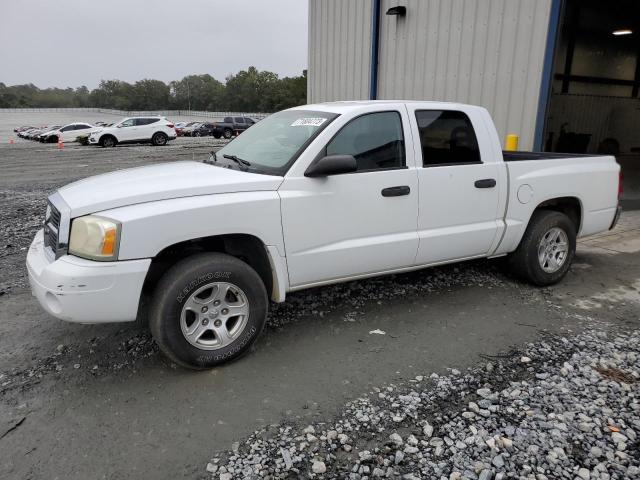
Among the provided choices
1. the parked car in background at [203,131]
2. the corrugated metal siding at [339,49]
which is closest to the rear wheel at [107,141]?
the parked car in background at [203,131]

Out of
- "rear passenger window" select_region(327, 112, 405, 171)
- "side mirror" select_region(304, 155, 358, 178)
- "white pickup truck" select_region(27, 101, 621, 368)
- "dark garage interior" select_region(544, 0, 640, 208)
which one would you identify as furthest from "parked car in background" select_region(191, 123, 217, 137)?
"side mirror" select_region(304, 155, 358, 178)

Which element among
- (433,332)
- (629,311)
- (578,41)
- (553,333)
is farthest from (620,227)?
(578,41)

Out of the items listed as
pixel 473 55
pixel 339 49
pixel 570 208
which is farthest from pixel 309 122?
pixel 339 49

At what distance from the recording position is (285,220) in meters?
3.29

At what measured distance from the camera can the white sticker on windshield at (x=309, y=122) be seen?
12.0 feet

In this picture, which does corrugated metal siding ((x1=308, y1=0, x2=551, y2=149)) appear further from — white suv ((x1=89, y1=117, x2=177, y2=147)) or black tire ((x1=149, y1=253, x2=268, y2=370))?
white suv ((x1=89, y1=117, x2=177, y2=147))

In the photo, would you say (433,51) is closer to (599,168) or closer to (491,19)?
(491,19)

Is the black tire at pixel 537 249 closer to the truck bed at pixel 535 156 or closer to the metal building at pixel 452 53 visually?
the truck bed at pixel 535 156

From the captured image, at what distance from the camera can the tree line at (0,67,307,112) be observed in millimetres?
98581

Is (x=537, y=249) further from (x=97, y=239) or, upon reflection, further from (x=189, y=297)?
(x=97, y=239)

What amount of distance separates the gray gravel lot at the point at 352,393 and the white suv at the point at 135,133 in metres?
24.7

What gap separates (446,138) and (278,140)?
1491mm

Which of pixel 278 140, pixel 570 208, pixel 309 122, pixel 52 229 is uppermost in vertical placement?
pixel 309 122

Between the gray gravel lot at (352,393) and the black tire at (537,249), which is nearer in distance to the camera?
the gray gravel lot at (352,393)
